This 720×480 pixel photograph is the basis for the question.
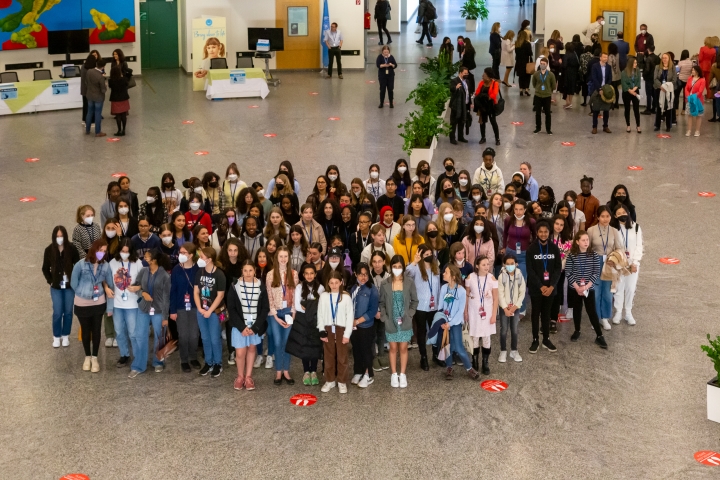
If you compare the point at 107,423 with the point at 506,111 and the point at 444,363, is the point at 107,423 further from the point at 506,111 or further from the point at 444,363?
the point at 506,111

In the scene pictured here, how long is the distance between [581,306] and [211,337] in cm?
384

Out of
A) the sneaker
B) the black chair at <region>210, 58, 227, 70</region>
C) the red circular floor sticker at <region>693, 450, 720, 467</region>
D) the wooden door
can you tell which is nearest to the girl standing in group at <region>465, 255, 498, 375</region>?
the sneaker

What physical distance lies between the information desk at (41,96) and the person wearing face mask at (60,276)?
40.7 feet

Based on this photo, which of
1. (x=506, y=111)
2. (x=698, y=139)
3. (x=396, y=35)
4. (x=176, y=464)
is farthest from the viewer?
(x=396, y=35)

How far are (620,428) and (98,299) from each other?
5022 mm

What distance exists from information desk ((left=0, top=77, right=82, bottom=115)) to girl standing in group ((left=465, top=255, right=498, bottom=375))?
14829 millimetres

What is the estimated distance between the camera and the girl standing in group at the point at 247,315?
30.2 ft

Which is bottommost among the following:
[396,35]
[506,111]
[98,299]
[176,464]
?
[176,464]

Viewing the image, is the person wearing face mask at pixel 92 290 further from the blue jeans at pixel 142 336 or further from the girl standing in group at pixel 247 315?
the girl standing in group at pixel 247 315

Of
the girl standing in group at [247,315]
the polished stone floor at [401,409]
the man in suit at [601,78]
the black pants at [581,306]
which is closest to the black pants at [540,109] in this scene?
the man in suit at [601,78]

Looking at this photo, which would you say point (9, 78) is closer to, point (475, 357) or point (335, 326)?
point (335, 326)

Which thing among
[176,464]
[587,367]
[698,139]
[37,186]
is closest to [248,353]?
[176,464]

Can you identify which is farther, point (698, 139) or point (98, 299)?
point (698, 139)

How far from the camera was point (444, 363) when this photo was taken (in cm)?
985
